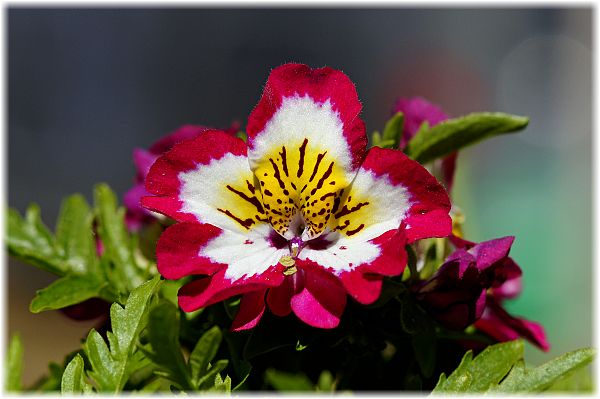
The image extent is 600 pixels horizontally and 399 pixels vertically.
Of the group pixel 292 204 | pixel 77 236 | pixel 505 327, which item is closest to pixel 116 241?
pixel 77 236

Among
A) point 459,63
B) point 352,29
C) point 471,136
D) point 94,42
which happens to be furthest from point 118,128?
point 471,136

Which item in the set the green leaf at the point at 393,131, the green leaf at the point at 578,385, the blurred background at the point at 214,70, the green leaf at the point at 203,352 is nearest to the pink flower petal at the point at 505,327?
the green leaf at the point at 578,385

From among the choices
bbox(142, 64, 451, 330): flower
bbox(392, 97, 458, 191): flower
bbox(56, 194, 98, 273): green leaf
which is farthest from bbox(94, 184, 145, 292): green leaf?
bbox(392, 97, 458, 191): flower

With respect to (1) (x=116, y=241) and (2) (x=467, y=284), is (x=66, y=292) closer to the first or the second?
(1) (x=116, y=241)

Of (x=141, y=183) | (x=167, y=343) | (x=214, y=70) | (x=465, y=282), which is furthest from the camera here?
(x=214, y=70)

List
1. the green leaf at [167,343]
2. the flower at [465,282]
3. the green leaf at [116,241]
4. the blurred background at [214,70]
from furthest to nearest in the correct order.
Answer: the blurred background at [214,70], the green leaf at [116,241], the flower at [465,282], the green leaf at [167,343]

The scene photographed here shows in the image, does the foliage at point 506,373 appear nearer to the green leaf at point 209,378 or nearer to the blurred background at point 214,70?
the green leaf at point 209,378

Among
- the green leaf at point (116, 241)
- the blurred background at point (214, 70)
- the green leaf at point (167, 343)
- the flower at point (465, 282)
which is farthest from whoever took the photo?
the blurred background at point (214, 70)
